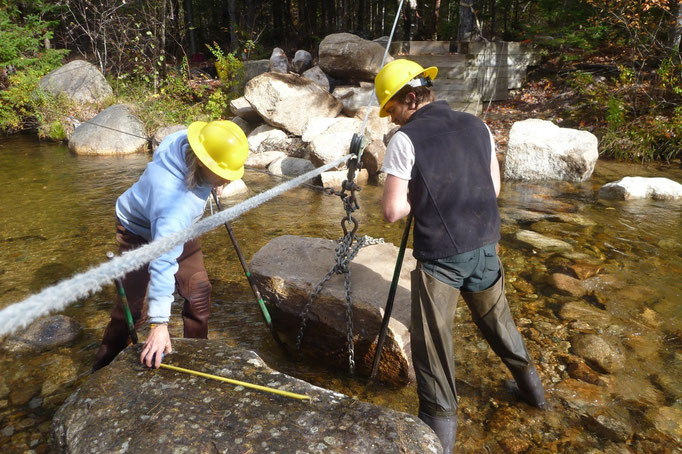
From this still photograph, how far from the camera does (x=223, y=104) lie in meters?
13.7

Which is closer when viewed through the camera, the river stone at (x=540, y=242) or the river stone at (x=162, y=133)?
the river stone at (x=540, y=242)

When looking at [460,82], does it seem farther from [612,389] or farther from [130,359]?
[130,359]

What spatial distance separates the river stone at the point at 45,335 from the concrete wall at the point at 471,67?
Result: 11601 millimetres

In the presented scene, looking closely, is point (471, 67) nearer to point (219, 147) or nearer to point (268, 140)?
point (268, 140)

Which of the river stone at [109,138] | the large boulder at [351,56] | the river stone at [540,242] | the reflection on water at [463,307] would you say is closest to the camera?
the reflection on water at [463,307]

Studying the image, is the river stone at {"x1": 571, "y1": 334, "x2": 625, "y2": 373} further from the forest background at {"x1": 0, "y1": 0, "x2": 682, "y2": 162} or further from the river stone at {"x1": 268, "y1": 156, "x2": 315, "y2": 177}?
the forest background at {"x1": 0, "y1": 0, "x2": 682, "y2": 162}

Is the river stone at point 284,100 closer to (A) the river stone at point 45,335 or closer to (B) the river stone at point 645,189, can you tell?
(B) the river stone at point 645,189

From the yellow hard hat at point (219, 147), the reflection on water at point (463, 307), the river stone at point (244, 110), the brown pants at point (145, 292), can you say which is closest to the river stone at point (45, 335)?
the reflection on water at point (463, 307)

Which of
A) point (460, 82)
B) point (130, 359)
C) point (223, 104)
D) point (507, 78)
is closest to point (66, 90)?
point (223, 104)

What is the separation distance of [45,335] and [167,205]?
2.50 metres

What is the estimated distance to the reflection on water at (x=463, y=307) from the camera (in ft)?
10.2

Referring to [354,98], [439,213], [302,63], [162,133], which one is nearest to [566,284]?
[439,213]

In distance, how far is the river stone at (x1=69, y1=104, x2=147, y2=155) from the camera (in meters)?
11.4

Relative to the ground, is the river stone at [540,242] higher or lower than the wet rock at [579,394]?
lower
